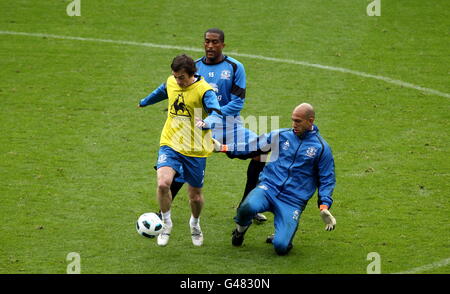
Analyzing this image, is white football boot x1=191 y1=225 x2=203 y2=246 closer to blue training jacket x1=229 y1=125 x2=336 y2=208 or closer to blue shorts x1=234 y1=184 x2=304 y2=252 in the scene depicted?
blue shorts x1=234 y1=184 x2=304 y2=252

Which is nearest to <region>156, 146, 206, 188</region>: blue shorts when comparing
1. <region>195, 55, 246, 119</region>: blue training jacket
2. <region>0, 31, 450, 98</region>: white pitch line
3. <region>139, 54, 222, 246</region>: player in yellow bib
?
<region>139, 54, 222, 246</region>: player in yellow bib

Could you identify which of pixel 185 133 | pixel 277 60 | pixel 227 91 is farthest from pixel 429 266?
pixel 277 60

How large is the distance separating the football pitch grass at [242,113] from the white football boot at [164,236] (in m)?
0.10

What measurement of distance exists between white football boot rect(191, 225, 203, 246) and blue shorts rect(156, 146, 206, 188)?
0.56 metres

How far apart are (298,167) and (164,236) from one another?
179 centimetres

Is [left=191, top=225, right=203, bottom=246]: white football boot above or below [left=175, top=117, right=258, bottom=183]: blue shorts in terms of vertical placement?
below

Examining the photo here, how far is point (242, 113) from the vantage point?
1409cm

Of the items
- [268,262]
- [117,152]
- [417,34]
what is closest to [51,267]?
[268,262]

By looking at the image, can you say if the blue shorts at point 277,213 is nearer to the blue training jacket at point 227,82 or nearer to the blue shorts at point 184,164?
the blue shorts at point 184,164

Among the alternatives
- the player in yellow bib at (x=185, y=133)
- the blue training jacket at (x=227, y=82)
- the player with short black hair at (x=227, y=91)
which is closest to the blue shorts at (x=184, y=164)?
the player in yellow bib at (x=185, y=133)

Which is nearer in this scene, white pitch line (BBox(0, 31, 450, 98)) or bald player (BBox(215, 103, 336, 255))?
bald player (BBox(215, 103, 336, 255))

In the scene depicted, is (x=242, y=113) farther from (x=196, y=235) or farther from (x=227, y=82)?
(x=196, y=235)

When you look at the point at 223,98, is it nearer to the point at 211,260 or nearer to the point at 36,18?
the point at 211,260

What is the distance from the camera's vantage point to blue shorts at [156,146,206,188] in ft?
30.4
